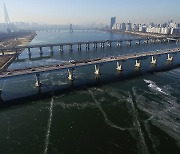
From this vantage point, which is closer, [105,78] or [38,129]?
[38,129]

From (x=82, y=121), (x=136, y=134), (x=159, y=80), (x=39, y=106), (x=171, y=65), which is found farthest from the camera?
(x=171, y=65)

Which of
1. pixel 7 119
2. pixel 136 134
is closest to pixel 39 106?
pixel 7 119

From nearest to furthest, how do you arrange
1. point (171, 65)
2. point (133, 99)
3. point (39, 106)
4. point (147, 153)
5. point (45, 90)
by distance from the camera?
point (147, 153) < point (39, 106) < point (133, 99) < point (45, 90) < point (171, 65)

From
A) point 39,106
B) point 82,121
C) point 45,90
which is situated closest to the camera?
point 82,121

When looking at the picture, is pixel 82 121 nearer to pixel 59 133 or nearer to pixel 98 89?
pixel 59 133

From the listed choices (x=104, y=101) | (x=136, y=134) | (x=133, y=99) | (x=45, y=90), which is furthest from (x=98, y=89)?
(x=136, y=134)

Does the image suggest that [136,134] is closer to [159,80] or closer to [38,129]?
[38,129]

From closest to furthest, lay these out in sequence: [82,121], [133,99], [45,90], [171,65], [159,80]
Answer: [82,121] → [133,99] → [45,90] → [159,80] → [171,65]

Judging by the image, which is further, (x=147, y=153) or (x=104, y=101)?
(x=104, y=101)

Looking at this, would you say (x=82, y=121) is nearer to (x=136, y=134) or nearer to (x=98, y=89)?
(x=136, y=134)
